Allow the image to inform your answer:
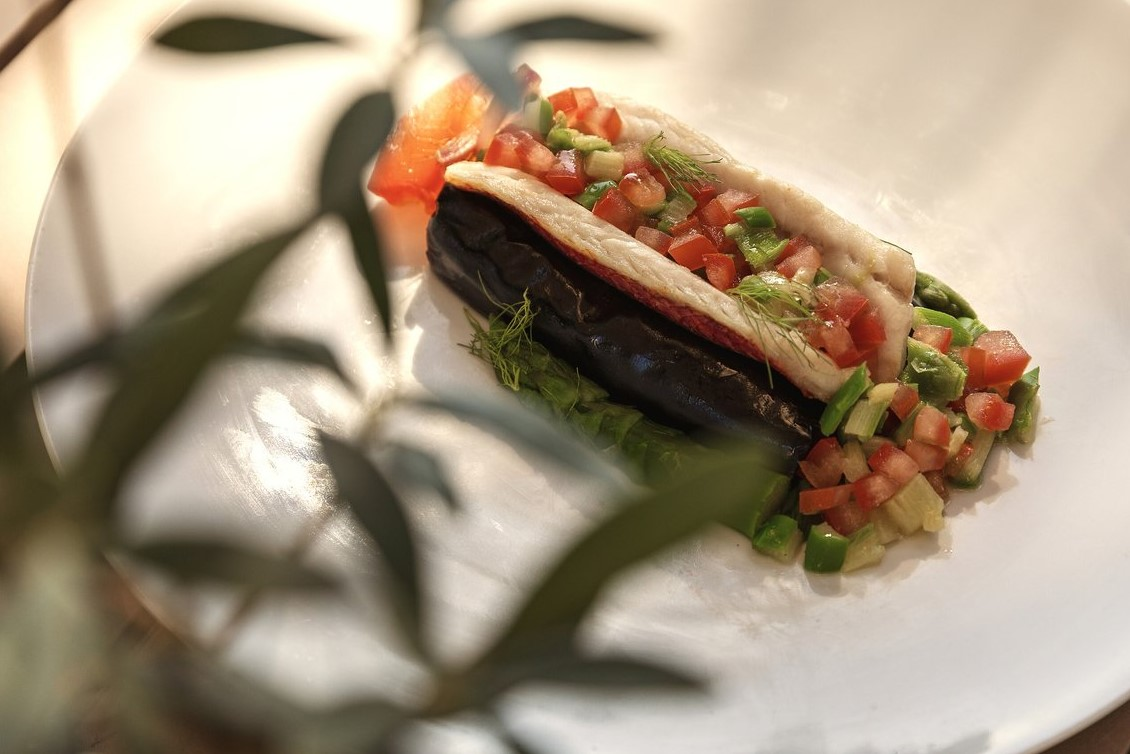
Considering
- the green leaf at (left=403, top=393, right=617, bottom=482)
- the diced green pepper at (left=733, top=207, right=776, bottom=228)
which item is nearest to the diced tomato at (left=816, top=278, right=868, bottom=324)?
the diced green pepper at (left=733, top=207, right=776, bottom=228)

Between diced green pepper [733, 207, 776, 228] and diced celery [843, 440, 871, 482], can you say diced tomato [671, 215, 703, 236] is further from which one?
diced celery [843, 440, 871, 482]

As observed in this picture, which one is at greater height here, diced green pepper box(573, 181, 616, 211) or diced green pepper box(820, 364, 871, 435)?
diced green pepper box(573, 181, 616, 211)

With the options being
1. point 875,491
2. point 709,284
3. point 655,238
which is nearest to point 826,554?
point 875,491

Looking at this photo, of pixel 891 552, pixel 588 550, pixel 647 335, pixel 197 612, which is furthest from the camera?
pixel 647 335

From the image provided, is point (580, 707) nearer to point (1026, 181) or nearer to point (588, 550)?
point (588, 550)

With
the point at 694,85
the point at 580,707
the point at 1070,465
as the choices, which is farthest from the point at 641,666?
the point at 694,85

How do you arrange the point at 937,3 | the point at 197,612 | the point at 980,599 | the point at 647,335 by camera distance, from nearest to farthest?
the point at 197,612
the point at 980,599
the point at 647,335
the point at 937,3
